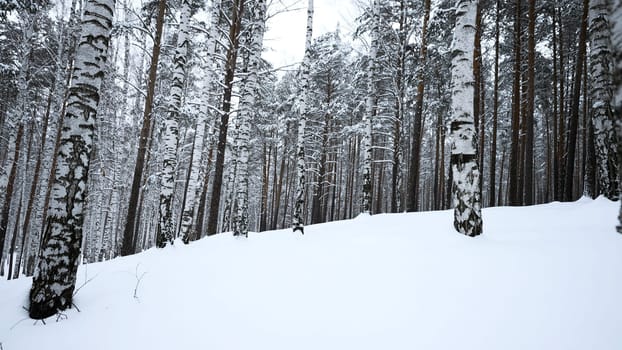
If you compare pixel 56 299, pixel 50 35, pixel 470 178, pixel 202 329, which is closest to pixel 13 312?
pixel 56 299

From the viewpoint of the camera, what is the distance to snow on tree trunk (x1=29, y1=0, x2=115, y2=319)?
3066mm

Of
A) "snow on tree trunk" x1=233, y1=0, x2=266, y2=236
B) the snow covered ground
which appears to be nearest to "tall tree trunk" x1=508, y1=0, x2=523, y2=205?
the snow covered ground

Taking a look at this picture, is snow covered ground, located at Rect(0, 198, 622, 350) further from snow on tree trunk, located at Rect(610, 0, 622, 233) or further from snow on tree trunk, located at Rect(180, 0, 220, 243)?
snow on tree trunk, located at Rect(180, 0, 220, 243)

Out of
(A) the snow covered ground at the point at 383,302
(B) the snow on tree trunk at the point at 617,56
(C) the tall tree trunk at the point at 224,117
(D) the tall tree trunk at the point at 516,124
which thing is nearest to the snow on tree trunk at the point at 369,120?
(C) the tall tree trunk at the point at 224,117

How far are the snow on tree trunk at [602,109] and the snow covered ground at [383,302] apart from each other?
2.92 metres

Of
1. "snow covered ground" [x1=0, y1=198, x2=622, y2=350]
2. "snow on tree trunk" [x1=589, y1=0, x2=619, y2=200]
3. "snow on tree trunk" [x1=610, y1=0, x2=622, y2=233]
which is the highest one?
"snow on tree trunk" [x1=589, y1=0, x2=619, y2=200]

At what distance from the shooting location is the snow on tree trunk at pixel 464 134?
13.1 ft

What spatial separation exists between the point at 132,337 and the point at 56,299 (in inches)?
54.2

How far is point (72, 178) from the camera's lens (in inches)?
131

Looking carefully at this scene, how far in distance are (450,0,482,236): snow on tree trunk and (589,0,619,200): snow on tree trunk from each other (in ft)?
12.9

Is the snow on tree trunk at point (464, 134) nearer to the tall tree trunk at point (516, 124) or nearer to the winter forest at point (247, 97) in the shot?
the winter forest at point (247, 97)

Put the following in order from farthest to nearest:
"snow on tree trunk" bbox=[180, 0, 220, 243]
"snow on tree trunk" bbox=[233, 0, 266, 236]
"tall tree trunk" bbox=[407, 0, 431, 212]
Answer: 1. "tall tree trunk" bbox=[407, 0, 431, 212]
2. "snow on tree trunk" bbox=[180, 0, 220, 243]
3. "snow on tree trunk" bbox=[233, 0, 266, 236]

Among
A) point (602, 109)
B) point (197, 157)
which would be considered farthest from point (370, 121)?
point (197, 157)

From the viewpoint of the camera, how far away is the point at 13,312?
9.99 ft
